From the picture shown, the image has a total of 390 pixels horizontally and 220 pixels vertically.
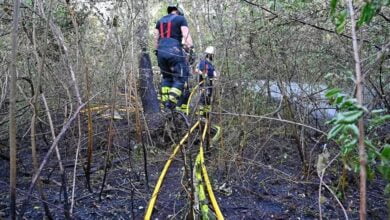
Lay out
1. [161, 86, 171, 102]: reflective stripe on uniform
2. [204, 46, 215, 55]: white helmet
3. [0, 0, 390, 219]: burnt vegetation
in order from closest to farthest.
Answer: [0, 0, 390, 219]: burnt vegetation, [204, 46, 215, 55]: white helmet, [161, 86, 171, 102]: reflective stripe on uniform

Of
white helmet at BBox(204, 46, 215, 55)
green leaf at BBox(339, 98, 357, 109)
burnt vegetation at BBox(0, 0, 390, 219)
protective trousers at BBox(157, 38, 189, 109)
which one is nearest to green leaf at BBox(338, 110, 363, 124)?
green leaf at BBox(339, 98, 357, 109)

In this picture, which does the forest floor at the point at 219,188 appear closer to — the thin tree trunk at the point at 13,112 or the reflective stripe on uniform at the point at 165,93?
the thin tree trunk at the point at 13,112

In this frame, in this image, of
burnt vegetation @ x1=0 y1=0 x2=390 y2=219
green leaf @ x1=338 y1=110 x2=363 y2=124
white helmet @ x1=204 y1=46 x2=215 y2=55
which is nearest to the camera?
green leaf @ x1=338 y1=110 x2=363 y2=124

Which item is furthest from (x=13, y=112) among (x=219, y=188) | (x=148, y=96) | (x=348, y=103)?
(x=148, y=96)

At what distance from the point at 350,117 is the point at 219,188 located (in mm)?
2782

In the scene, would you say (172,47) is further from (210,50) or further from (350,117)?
(350,117)

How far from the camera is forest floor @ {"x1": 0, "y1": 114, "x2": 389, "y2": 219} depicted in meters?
3.48

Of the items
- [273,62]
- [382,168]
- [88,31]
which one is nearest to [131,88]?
[88,31]

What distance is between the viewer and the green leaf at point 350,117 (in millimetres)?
1227

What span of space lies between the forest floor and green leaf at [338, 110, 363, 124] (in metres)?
1.98

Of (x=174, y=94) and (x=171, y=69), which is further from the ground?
(x=171, y=69)

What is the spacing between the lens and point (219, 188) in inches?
155

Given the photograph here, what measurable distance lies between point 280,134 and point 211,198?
1935mm

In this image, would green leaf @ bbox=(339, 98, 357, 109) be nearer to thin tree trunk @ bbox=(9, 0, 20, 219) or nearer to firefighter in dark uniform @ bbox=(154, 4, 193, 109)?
thin tree trunk @ bbox=(9, 0, 20, 219)
